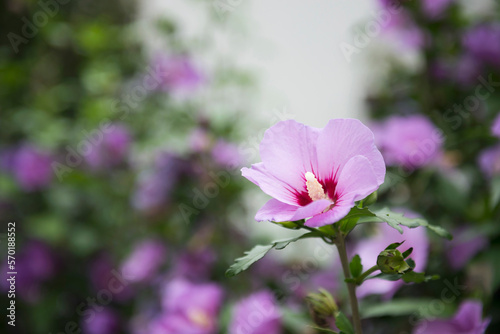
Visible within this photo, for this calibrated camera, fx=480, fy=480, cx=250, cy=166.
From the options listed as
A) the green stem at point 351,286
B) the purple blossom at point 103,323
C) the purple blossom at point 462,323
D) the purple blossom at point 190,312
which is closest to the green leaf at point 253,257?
the green stem at point 351,286

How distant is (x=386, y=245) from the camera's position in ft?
1.96

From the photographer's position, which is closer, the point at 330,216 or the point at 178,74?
the point at 330,216

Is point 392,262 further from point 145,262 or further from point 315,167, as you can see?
point 145,262

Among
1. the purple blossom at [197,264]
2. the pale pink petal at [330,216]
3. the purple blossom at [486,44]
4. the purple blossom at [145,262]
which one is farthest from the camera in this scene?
the purple blossom at [145,262]

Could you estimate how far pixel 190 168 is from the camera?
3.74 ft

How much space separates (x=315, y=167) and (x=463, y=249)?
0.41m

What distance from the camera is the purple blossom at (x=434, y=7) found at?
2.95ft

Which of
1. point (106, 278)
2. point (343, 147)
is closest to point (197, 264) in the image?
point (106, 278)

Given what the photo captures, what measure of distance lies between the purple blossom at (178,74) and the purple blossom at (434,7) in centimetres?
58

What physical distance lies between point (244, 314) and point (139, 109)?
0.99m

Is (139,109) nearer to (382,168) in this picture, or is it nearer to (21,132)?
(21,132)

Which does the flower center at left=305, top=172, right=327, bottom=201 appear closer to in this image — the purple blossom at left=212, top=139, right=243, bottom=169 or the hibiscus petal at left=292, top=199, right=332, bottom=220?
the hibiscus petal at left=292, top=199, right=332, bottom=220

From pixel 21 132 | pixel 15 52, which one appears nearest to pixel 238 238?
pixel 21 132

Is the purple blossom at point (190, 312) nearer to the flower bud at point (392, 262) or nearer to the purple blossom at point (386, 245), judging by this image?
the purple blossom at point (386, 245)
